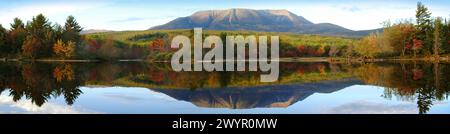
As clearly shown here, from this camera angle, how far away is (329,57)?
85.1 m

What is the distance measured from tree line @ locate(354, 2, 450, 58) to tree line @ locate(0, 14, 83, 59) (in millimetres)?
35336

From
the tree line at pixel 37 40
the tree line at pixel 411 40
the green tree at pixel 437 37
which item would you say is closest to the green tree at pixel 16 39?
the tree line at pixel 37 40

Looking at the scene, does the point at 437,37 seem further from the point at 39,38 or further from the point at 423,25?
the point at 39,38

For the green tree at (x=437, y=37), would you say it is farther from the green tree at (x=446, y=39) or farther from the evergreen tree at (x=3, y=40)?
A: the evergreen tree at (x=3, y=40)

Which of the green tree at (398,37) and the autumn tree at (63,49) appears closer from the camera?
the autumn tree at (63,49)

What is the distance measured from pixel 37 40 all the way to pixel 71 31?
27.1 ft

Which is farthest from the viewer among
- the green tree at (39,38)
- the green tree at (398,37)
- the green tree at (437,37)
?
the green tree at (437,37)

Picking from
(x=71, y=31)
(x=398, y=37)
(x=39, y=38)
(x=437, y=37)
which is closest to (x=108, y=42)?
(x=71, y=31)

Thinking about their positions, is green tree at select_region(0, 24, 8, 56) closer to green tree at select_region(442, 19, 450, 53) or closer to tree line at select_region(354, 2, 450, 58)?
tree line at select_region(354, 2, 450, 58)

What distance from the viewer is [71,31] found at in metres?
73.1

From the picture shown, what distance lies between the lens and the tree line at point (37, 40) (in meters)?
65.2
